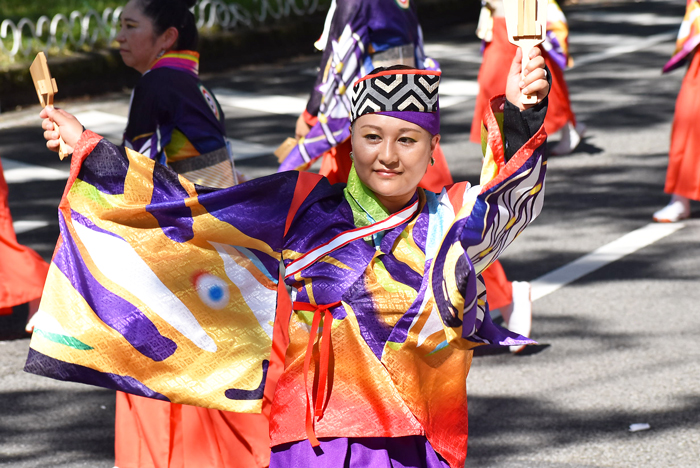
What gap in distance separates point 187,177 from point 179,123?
0.23 meters

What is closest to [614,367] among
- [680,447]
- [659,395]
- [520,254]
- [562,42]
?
[659,395]

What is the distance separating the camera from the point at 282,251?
8.66ft

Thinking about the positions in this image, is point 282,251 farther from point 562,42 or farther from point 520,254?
point 562,42

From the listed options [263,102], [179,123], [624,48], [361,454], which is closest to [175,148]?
[179,123]

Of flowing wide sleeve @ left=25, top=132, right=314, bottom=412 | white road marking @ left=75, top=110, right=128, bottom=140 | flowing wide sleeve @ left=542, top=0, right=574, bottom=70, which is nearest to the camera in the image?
flowing wide sleeve @ left=25, top=132, right=314, bottom=412

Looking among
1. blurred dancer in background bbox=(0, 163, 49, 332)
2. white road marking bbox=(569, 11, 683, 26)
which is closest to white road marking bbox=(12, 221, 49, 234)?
blurred dancer in background bbox=(0, 163, 49, 332)

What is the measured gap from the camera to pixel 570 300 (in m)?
5.36

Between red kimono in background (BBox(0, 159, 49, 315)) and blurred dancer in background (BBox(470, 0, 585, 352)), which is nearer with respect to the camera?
red kimono in background (BBox(0, 159, 49, 315))

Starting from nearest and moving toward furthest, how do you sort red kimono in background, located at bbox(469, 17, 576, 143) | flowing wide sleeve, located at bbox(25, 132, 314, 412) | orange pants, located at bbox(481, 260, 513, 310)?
flowing wide sleeve, located at bbox(25, 132, 314, 412), orange pants, located at bbox(481, 260, 513, 310), red kimono in background, located at bbox(469, 17, 576, 143)

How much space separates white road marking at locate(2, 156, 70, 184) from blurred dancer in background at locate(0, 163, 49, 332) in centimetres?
275

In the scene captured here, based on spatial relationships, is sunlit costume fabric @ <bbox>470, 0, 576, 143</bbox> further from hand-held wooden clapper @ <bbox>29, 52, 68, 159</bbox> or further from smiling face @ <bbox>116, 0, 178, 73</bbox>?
hand-held wooden clapper @ <bbox>29, 52, 68, 159</bbox>

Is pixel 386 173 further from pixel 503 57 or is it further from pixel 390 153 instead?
pixel 503 57

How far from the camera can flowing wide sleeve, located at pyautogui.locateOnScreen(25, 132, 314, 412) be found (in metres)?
2.69

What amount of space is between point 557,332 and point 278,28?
843 centimetres
